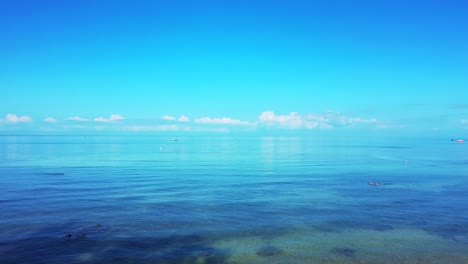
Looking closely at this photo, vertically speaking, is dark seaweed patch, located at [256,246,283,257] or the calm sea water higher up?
the calm sea water

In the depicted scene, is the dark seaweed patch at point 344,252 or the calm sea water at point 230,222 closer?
the calm sea water at point 230,222

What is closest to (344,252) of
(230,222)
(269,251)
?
(269,251)

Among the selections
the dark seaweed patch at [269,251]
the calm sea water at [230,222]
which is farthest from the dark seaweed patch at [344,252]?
the dark seaweed patch at [269,251]

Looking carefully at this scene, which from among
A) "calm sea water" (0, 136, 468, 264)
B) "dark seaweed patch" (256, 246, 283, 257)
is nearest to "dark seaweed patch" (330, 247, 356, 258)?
"calm sea water" (0, 136, 468, 264)

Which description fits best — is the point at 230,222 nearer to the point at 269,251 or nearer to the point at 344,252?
the point at 269,251

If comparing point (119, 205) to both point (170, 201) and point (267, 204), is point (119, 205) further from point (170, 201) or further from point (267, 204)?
point (267, 204)

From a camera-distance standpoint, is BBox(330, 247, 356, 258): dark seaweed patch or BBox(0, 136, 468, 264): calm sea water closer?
BBox(0, 136, 468, 264): calm sea water

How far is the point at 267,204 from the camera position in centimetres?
3069

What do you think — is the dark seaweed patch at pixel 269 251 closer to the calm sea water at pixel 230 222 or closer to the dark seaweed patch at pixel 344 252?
the calm sea water at pixel 230 222

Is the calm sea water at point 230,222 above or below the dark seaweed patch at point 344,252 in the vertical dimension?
above

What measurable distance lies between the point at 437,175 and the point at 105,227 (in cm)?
4981

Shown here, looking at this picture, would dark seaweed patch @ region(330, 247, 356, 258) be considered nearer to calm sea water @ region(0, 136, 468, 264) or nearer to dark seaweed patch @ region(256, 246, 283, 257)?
calm sea water @ region(0, 136, 468, 264)

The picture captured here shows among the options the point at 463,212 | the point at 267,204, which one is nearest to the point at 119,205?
the point at 267,204

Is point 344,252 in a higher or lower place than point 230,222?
lower
